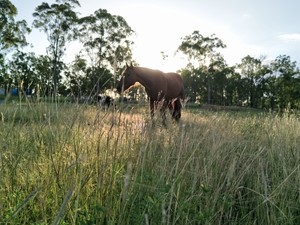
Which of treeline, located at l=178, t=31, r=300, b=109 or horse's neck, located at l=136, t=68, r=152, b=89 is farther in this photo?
treeline, located at l=178, t=31, r=300, b=109

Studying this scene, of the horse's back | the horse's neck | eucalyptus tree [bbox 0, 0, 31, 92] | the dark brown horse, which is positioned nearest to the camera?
the dark brown horse

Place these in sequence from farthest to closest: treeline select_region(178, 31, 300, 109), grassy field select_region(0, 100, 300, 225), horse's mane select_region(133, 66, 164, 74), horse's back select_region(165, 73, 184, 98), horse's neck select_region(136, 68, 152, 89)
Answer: treeline select_region(178, 31, 300, 109) < horse's back select_region(165, 73, 184, 98) < horse's mane select_region(133, 66, 164, 74) < horse's neck select_region(136, 68, 152, 89) < grassy field select_region(0, 100, 300, 225)

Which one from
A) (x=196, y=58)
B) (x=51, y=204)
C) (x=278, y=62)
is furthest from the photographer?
(x=278, y=62)

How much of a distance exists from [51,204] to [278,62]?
6711 centimetres

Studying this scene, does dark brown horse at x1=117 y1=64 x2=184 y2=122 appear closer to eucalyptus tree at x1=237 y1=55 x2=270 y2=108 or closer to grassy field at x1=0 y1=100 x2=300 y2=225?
grassy field at x1=0 y1=100 x2=300 y2=225

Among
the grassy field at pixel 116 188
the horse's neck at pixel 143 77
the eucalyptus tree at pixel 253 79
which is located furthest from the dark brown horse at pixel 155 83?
the eucalyptus tree at pixel 253 79

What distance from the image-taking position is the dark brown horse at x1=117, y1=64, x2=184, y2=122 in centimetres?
936

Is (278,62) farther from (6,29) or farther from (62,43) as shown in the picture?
(6,29)

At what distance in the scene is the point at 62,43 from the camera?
42.0 metres

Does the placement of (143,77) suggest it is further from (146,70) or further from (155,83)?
(155,83)

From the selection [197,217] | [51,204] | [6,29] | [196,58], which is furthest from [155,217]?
[196,58]

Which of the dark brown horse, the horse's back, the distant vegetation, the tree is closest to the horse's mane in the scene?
the dark brown horse

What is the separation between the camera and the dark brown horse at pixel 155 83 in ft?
30.7

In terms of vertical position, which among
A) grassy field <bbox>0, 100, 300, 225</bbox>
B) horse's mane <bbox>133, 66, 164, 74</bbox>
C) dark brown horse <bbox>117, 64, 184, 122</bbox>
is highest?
horse's mane <bbox>133, 66, 164, 74</bbox>
